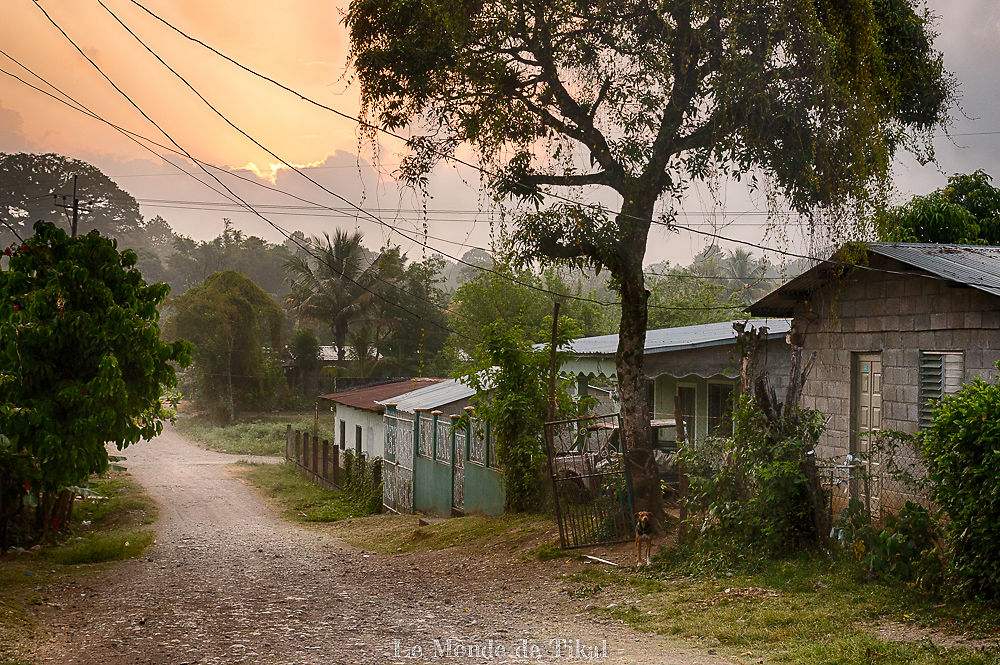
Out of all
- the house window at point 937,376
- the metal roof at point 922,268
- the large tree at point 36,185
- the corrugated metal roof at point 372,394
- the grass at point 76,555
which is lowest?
the grass at point 76,555

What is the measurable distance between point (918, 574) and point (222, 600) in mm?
7099

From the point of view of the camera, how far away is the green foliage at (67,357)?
1209 centimetres

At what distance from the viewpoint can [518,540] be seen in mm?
12656

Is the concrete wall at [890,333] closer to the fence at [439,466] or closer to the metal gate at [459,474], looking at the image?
the fence at [439,466]

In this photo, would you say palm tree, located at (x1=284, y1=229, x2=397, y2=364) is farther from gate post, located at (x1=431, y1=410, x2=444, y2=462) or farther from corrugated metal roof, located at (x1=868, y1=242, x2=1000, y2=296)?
corrugated metal roof, located at (x1=868, y1=242, x2=1000, y2=296)

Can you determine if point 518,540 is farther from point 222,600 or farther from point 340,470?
point 340,470

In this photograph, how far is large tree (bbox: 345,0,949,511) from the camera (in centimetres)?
1146

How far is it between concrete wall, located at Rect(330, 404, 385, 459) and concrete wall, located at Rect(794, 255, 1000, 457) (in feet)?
45.1

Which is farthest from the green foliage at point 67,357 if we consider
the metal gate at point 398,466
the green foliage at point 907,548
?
the green foliage at point 907,548

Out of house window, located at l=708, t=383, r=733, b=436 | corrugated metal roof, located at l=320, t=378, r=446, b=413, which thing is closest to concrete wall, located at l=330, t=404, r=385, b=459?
corrugated metal roof, located at l=320, t=378, r=446, b=413

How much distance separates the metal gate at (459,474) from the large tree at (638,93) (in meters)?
5.49

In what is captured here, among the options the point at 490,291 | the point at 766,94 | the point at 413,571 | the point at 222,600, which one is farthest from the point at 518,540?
the point at 490,291

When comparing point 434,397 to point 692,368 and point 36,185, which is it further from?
point 36,185

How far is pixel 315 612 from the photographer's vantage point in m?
8.86
